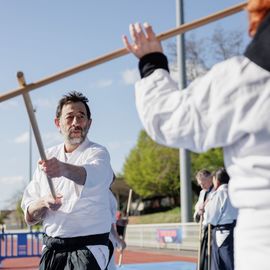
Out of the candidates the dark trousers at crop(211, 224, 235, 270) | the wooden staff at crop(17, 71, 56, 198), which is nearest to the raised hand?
the wooden staff at crop(17, 71, 56, 198)

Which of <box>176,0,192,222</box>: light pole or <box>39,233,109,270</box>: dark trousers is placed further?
<box>176,0,192,222</box>: light pole

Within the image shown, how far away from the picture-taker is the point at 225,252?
26.8 ft

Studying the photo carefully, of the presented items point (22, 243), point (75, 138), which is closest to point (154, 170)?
point (22, 243)

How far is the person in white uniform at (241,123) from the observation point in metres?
1.82

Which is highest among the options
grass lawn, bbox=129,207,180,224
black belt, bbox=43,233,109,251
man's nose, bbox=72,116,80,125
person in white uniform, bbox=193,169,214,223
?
man's nose, bbox=72,116,80,125

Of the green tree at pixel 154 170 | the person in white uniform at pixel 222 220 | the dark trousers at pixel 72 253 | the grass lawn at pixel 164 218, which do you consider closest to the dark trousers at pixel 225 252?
the person in white uniform at pixel 222 220

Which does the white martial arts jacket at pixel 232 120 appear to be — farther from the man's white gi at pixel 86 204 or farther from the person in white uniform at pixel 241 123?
the man's white gi at pixel 86 204

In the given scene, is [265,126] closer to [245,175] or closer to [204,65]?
[245,175]

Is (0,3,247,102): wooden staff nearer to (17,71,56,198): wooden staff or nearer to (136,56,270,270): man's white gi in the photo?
(17,71,56,198): wooden staff

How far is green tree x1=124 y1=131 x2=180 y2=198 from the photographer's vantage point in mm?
39906

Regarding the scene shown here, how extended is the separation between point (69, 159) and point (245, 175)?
220cm

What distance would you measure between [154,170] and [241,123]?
39.1 m

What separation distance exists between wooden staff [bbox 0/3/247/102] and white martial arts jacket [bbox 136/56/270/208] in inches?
10.6

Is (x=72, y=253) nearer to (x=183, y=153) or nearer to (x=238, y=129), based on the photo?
(x=238, y=129)
